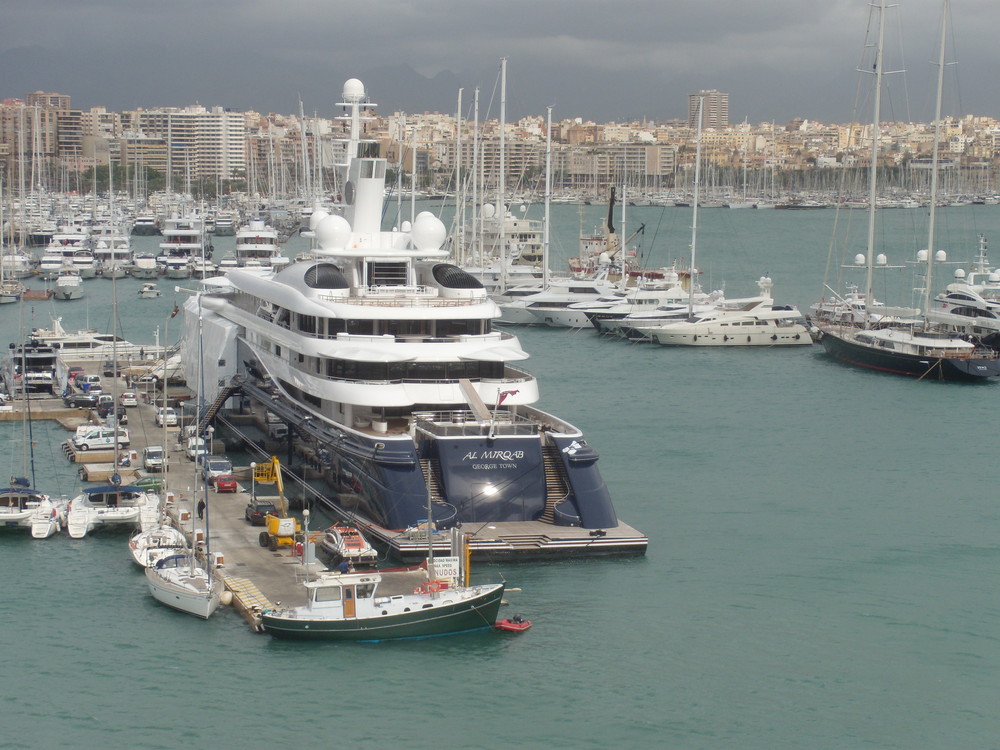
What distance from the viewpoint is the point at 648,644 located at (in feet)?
70.2

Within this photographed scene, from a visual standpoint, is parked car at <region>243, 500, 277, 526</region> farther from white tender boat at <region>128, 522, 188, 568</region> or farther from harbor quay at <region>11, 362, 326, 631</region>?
white tender boat at <region>128, 522, 188, 568</region>

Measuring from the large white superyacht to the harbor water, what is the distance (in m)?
1.42

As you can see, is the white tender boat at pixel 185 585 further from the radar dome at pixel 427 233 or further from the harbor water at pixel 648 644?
the radar dome at pixel 427 233

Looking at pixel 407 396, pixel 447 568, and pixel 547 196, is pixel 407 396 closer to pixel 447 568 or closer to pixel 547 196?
pixel 447 568


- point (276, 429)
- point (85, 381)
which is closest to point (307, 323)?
point (276, 429)

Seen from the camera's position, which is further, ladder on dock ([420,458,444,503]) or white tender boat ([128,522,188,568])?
ladder on dock ([420,458,444,503])

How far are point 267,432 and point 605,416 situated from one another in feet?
36.8

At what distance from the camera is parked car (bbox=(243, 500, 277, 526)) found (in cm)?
2617

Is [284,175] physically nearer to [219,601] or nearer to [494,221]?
[494,221]

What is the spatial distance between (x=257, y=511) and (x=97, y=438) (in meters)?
9.28

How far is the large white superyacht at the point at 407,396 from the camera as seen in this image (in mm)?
24906

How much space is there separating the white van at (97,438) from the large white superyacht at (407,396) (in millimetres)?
2308

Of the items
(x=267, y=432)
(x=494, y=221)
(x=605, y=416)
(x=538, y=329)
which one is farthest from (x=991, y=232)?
(x=267, y=432)

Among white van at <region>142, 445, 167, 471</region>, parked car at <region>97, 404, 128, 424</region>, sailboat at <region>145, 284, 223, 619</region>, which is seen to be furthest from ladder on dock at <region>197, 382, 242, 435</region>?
sailboat at <region>145, 284, 223, 619</region>
